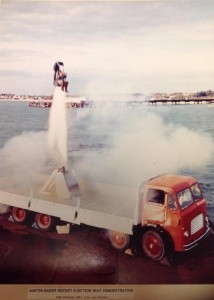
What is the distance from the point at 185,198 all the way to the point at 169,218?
132mm

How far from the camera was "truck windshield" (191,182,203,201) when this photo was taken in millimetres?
1839

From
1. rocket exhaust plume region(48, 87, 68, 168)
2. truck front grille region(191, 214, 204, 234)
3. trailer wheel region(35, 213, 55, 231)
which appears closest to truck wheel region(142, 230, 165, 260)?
truck front grille region(191, 214, 204, 234)

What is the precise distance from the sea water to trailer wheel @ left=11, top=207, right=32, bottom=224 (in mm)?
253

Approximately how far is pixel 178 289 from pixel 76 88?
1.15 metres

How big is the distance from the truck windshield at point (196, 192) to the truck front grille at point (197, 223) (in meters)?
0.09

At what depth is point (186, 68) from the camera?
1940 mm

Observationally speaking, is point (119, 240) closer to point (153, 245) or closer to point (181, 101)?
point (153, 245)

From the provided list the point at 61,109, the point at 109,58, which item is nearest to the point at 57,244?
the point at 61,109

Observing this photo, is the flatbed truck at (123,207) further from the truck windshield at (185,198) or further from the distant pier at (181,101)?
the distant pier at (181,101)

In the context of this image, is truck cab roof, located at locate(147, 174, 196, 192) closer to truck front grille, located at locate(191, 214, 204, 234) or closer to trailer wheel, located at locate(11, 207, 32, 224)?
truck front grille, located at locate(191, 214, 204, 234)

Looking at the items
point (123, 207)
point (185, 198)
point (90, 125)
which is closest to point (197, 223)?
point (185, 198)

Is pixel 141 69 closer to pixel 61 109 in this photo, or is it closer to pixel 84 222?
pixel 61 109

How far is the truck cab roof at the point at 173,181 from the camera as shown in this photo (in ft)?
5.84

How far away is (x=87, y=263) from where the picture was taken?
1.84 m
